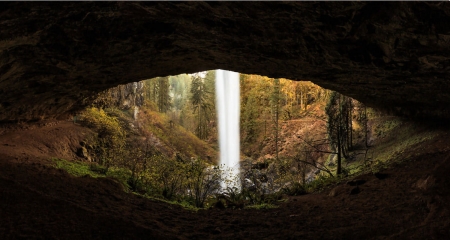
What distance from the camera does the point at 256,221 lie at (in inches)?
225

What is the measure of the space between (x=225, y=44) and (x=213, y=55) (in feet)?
3.72

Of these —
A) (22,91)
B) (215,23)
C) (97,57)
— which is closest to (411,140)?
(215,23)

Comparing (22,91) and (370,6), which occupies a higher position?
(370,6)

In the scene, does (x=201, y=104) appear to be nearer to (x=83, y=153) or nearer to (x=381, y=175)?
(x=83, y=153)

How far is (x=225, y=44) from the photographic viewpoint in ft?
21.1

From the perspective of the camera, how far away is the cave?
4121 mm

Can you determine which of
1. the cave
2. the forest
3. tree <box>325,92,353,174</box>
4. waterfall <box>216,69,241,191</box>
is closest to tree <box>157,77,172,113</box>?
the forest

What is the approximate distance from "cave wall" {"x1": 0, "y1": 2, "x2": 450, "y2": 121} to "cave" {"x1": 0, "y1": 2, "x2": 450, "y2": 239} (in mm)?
25

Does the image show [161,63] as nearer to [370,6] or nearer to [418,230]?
[370,6]

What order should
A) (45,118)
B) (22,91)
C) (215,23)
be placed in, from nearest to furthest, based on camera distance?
1. (215,23)
2. (22,91)
3. (45,118)

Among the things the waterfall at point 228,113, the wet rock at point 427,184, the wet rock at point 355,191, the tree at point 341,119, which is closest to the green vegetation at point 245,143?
the tree at point 341,119

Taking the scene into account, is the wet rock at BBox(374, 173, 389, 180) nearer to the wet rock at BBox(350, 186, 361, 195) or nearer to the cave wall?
the wet rock at BBox(350, 186, 361, 195)

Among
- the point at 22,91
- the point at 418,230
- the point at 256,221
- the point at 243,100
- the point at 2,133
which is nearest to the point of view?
the point at 418,230

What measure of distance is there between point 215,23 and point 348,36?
2639mm
